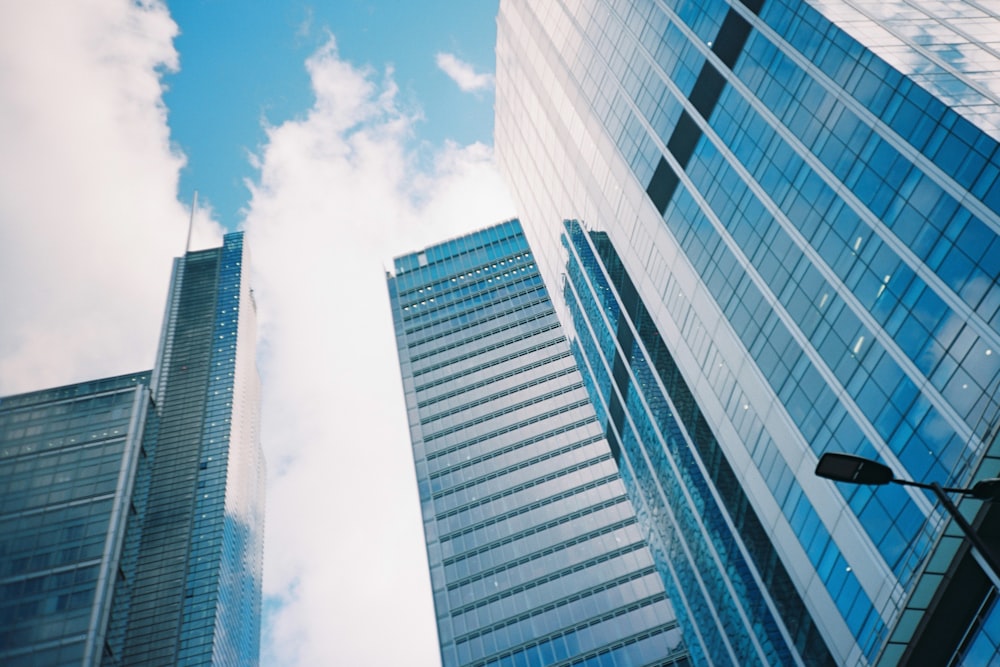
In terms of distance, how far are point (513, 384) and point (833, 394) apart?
3052 inches

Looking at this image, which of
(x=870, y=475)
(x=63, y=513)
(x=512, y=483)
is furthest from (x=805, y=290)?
(x=63, y=513)

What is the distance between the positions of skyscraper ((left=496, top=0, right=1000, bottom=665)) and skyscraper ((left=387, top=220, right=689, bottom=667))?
14.1 m

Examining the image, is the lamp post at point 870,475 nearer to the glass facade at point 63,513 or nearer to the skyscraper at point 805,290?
the skyscraper at point 805,290

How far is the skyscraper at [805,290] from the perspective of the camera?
2942 cm

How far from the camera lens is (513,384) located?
367 ft

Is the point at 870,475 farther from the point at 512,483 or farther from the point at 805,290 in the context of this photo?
the point at 512,483

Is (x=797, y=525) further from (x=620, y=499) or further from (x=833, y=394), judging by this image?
(x=620, y=499)

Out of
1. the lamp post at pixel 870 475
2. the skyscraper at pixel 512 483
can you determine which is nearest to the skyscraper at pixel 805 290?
the skyscraper at pixel 512 483

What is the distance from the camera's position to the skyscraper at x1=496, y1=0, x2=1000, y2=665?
29.4 meters

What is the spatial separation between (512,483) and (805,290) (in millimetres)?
65837

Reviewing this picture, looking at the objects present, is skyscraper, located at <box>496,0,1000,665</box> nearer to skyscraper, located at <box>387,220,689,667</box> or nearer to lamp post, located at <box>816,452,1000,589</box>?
skyscraper, located at <box>387,220,689,667</box>

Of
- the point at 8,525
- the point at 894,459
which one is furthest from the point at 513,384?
the point at 894,459

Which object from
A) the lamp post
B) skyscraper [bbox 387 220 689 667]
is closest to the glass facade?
skyscraper [bbox 387 220 689 667]

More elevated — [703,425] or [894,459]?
[703,425]
